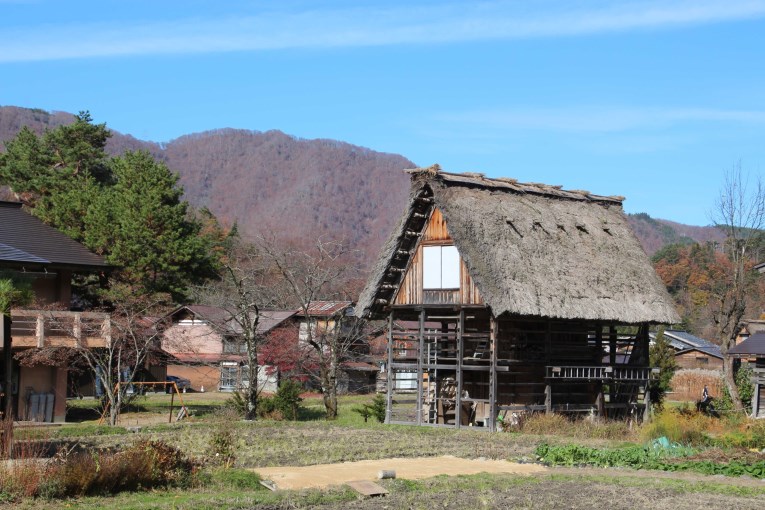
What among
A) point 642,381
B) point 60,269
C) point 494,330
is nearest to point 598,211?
point 642,381

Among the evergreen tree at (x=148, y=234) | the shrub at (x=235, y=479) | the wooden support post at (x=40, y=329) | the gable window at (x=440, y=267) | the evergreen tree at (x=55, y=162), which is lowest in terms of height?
the shrub at (x=235, y=479)

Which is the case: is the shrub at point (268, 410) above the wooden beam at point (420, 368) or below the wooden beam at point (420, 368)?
below

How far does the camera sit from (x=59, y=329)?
3189 centimetres

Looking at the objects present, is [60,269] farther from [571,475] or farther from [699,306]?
[699,306]

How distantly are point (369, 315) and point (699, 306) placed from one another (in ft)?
209

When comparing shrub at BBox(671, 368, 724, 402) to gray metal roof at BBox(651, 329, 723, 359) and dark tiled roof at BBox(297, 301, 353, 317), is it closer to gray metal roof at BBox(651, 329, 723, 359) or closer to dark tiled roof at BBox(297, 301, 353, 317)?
gray metal roof at BBox(651, 329, 723, 359)

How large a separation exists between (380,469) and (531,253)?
15.7 m

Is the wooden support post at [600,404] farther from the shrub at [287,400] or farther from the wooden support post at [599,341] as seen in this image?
the shrub at [287,400]

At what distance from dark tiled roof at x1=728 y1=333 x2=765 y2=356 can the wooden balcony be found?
2482cm

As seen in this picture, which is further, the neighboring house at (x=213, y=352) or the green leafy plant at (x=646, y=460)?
the neighboring house at (x=213, y=352)

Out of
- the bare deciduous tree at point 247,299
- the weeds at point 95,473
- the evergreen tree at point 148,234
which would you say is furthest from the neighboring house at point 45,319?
the weeds at point 95,473

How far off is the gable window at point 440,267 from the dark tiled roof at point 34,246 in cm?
1141

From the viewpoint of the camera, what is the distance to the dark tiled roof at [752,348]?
39.2m

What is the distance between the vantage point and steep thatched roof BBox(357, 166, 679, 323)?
3195 cm
